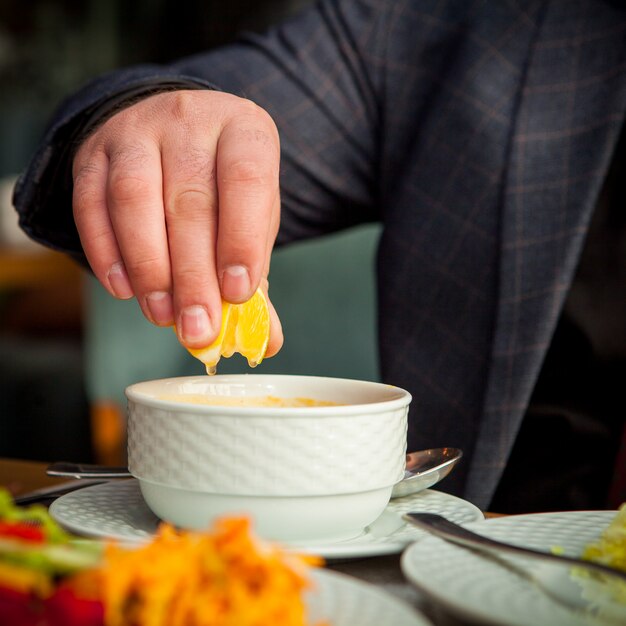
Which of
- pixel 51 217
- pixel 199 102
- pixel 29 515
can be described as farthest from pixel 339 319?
pixel 29 515

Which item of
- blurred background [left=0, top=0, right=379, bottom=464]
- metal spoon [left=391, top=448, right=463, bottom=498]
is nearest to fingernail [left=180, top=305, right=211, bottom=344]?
metal spoon [left=391, top=448, right=463, bottom=498]

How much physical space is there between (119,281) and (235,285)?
82mm

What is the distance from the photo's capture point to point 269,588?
0.25m

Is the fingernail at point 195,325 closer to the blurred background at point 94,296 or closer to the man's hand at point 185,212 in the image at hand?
the man's hand at point 185,212

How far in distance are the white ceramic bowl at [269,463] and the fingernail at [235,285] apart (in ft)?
0.30

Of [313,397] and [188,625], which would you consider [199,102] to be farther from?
[188,625]

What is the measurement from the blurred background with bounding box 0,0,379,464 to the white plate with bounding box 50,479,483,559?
2.90 feet

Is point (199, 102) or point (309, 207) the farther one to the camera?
point (309, 207)

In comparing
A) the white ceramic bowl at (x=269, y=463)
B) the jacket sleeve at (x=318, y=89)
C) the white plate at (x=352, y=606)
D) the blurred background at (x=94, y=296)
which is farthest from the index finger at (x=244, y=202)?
the blurred background at (x=94, y=296)

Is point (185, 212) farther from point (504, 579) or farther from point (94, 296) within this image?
point (94, 296)

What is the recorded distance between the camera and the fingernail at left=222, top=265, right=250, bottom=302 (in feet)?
1.63

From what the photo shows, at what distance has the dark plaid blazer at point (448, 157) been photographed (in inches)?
30.7

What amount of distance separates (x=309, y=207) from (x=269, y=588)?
0.80 m

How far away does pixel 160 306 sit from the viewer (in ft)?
1.67
